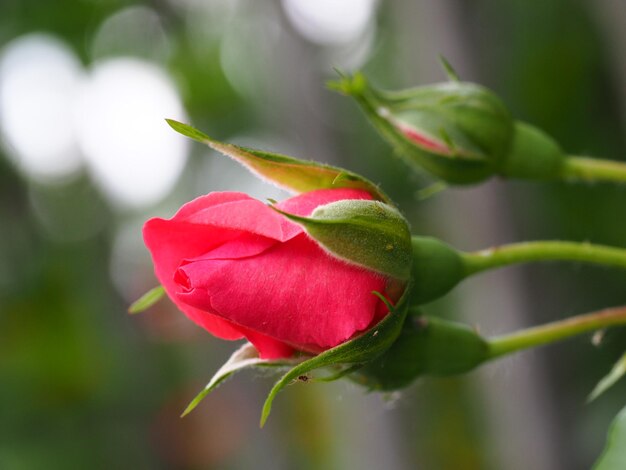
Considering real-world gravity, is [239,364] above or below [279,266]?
below

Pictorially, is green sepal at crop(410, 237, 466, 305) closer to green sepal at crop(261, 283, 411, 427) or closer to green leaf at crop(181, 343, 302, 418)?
green sepal at crop(261, 283, 411, 427)

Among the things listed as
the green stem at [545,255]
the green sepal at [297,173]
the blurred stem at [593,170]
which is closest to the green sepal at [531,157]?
the blurred stem at [593,170]

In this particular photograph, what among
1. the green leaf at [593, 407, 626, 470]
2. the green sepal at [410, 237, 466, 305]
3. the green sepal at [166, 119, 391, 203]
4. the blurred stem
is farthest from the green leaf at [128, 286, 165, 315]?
the blurred stem

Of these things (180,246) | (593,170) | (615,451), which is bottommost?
Answer: (615,451)

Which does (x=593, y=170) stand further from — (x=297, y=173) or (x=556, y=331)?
(x=297, y=173)

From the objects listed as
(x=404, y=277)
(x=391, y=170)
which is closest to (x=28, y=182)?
(x=391, y=170)

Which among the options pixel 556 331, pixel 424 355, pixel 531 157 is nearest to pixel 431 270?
pixel 424 355
